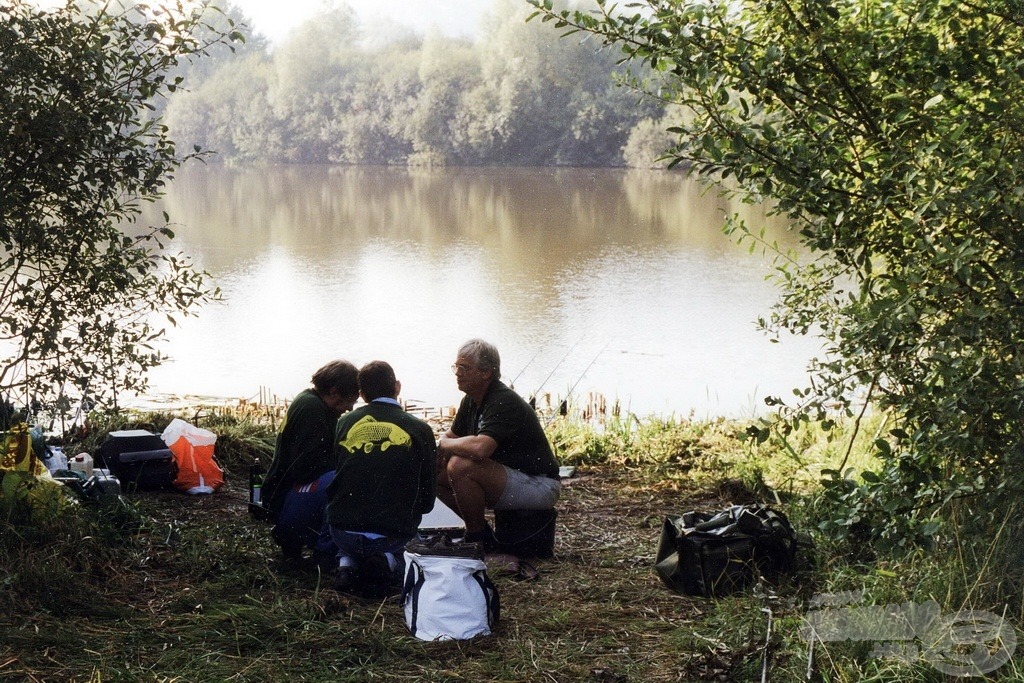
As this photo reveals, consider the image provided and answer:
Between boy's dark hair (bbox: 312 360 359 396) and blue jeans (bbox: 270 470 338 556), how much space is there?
400 mm

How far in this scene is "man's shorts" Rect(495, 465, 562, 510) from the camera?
189 inches

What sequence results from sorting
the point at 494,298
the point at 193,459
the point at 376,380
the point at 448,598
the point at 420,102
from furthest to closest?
the point at 420,102
the point at 494,298
the point at 193,459
the point at 376,380
the point at 448,598

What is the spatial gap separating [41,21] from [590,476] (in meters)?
3.96

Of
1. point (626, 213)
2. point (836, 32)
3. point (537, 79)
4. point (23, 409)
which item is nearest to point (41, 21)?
point (23, 409)

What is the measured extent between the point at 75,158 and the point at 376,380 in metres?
1.60

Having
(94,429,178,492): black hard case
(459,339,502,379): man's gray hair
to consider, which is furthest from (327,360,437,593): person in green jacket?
(94,429,178,492): black hard case

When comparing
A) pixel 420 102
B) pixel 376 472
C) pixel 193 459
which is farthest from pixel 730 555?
pixel 420 102

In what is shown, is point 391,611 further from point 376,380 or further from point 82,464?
point 82,464

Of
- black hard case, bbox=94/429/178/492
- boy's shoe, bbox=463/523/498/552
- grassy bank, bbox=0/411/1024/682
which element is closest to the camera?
grassy bank, bbox=0/411/1024/682

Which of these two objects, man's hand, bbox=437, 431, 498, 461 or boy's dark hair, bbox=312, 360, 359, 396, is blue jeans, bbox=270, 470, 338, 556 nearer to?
boy's dark hair, bbox=312, 360, 359, 396

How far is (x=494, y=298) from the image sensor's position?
59.9ft

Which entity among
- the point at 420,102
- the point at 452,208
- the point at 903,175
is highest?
the point at 420,102

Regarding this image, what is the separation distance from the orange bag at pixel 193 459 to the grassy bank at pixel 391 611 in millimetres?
331

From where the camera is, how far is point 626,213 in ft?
103
